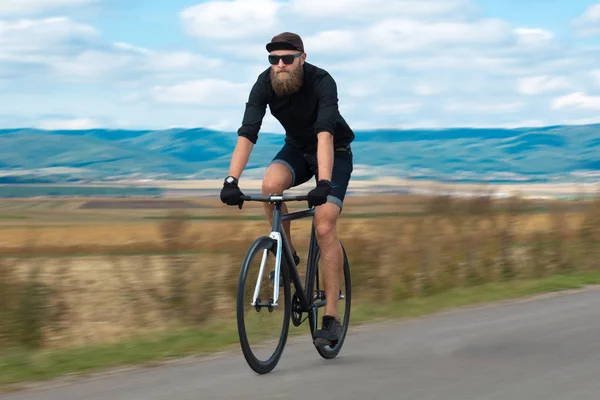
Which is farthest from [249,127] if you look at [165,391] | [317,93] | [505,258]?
[505,258]

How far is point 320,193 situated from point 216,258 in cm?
508

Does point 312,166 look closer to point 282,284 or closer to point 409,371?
point 282,284

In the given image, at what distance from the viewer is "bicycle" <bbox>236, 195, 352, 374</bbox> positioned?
6.29 meters

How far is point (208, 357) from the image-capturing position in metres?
7.64

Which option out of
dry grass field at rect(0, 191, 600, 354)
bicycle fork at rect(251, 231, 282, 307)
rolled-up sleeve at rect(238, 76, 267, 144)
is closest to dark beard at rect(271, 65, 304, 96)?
rolled-up sleeve at rect(238, 76, 267, 144)

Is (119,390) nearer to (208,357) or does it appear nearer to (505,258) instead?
(208,357)

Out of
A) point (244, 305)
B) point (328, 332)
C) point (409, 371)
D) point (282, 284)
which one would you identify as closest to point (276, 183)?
point (282, 284)

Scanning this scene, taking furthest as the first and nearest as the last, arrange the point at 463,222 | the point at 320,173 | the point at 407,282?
the point at 463,222 → the point at 407,282 → the point at 320,173

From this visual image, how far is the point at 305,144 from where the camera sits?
705 centimetres

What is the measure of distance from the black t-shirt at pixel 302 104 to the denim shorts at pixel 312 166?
0.28 metres

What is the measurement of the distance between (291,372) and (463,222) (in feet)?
30.3

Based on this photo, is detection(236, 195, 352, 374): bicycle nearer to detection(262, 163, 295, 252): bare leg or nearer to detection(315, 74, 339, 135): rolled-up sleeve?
detection(262, 163, 295, 252): bare leg

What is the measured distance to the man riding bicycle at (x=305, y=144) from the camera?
259 inches

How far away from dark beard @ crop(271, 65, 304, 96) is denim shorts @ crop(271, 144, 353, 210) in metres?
0.56
